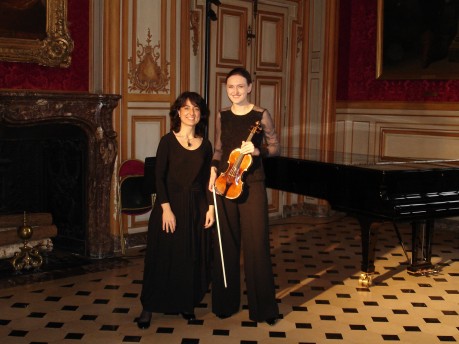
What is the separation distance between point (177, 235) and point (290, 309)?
3.47 ft

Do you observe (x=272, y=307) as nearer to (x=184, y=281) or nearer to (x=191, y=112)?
(x=184, y=281)

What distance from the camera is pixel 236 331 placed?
4.03 meters

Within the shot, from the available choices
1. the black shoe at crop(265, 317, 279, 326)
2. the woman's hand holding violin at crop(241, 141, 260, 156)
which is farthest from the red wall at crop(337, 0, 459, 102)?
the woman's hand holding violin at crop(241, 141, 260, 156)

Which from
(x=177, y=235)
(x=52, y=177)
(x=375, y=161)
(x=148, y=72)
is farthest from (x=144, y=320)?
(x=148, y=72)

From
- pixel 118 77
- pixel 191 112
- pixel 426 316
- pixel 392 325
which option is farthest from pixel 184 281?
pixel 118 77

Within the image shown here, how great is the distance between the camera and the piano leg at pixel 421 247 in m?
5.34

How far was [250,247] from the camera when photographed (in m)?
4.02

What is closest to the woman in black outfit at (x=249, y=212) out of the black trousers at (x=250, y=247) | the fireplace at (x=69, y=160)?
the black trousers at (x=250, y=247)

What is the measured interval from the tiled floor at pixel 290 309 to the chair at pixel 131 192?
41 centimetres

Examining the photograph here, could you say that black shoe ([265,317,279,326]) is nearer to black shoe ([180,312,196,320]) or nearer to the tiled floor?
the tiled floor

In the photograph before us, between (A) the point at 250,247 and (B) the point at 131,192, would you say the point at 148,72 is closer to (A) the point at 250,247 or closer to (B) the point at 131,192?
(B) the point at 131,192

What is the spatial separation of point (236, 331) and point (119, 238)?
7.71 feet

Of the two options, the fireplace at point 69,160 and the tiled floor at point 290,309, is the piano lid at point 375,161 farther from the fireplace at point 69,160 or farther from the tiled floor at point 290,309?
the fireplace at point 69,160

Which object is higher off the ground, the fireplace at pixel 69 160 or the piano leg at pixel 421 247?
the fireplace at pixel 69 160
